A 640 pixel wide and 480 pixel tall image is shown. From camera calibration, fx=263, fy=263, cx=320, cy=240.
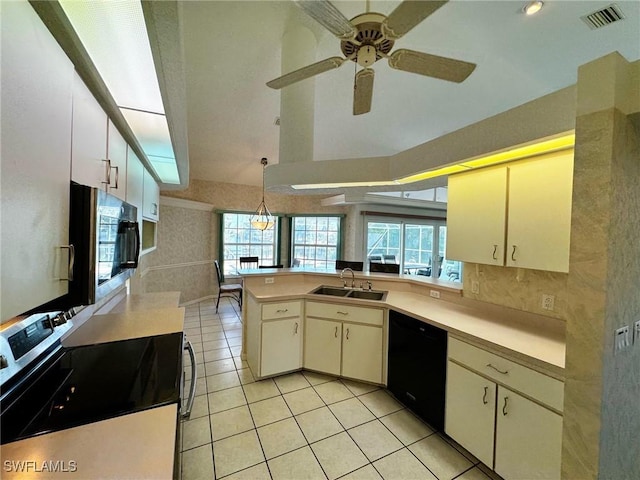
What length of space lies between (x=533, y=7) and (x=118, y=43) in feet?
8.07

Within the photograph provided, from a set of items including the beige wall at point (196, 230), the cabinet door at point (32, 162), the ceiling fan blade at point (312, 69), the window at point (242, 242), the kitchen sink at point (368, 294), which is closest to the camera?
the cabinet door at point (32, 162)

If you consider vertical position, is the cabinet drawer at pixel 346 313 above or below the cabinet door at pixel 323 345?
above

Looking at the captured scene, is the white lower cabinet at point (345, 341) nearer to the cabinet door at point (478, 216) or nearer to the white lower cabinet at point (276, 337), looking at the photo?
the white lower cabinet at point (276, 337)

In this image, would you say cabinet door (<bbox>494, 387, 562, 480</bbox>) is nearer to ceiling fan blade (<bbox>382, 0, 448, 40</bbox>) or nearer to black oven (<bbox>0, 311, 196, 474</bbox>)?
black oven (<bbox>0, 311, 196, 474</bbox>)

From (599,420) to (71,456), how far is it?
6.55 ft

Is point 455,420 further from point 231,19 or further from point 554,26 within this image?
point 231,19

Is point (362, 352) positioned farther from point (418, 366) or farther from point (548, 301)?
point (548, 301)

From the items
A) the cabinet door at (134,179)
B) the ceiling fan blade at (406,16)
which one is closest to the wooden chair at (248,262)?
the cabinet door at (134,179)

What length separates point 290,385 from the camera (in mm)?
2648

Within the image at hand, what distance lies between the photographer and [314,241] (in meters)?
6.88

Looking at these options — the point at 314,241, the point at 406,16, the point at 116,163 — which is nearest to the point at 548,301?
the point at 406,16

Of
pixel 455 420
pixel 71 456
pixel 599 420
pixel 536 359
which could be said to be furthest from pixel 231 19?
pixel 455 420

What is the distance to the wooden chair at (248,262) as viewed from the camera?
6014 mm

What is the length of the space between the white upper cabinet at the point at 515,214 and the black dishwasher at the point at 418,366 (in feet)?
2.29
